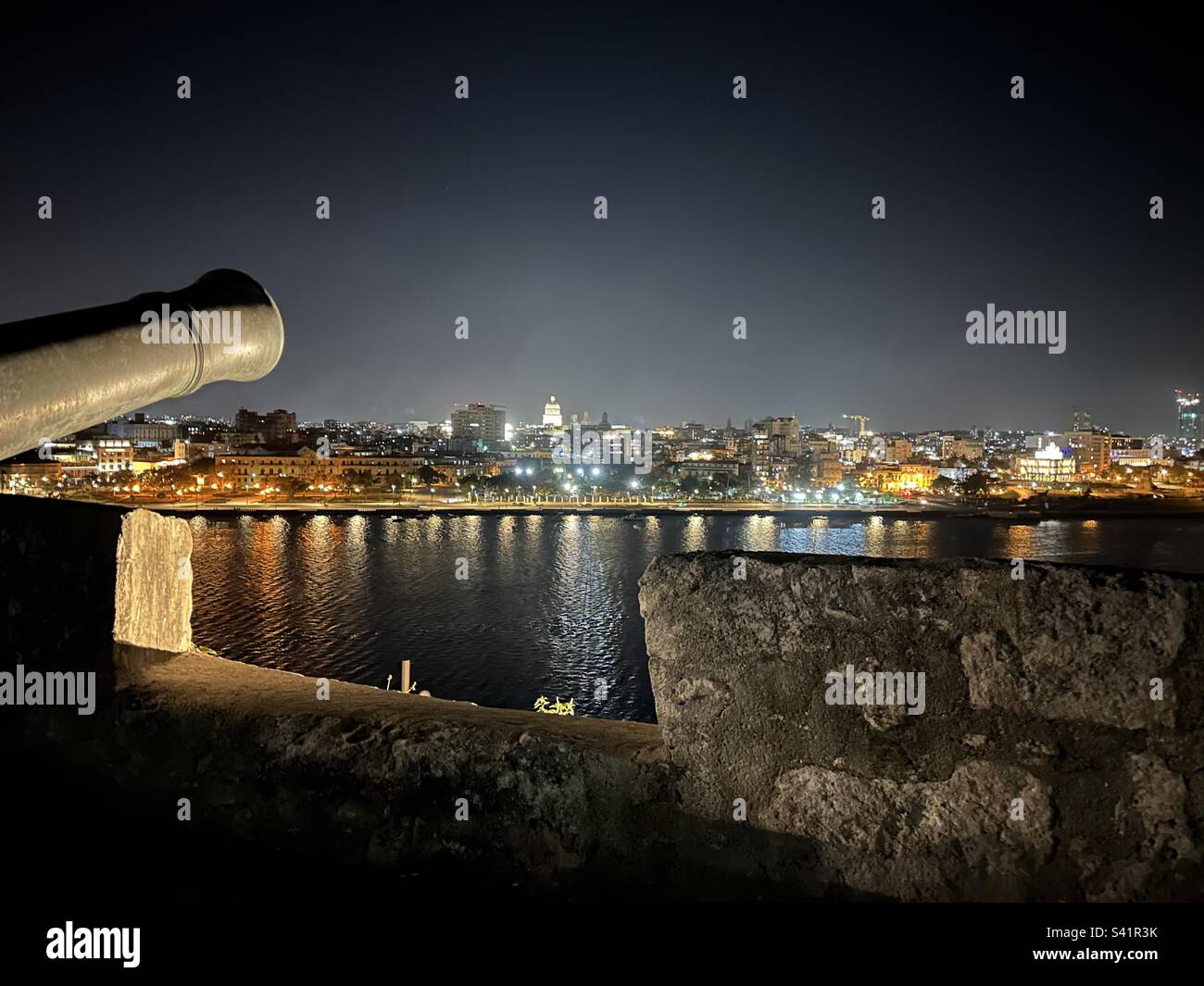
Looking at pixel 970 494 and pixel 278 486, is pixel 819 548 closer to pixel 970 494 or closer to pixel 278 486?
pixel 970 494

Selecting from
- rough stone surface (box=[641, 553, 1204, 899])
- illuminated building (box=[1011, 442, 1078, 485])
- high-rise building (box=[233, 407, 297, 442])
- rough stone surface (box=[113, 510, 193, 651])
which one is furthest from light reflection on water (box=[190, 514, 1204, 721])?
high-rise building (box=[233, 407, 297, 442])

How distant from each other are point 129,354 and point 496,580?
41.7m

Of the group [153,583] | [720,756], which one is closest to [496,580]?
[153,583]

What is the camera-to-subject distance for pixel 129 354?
2.69 metres

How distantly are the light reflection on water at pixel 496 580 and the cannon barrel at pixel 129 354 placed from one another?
5896 millimetres

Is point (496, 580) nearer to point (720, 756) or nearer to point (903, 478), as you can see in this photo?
point (720, 756)

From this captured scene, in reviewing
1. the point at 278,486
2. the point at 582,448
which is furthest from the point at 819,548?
the point at 582,448

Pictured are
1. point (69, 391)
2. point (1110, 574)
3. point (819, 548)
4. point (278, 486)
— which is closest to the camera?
point (1110, 574)

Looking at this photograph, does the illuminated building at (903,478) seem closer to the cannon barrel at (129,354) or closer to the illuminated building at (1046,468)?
the illuminated building at (1046,468)

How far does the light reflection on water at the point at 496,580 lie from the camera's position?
2712 centimetres

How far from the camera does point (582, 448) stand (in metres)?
164

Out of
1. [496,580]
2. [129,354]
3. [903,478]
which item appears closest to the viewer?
[129,354]

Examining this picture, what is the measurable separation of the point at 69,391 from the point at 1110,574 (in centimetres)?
304

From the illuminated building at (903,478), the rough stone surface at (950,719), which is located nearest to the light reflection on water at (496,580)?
the rough stone surface at (950,719)
